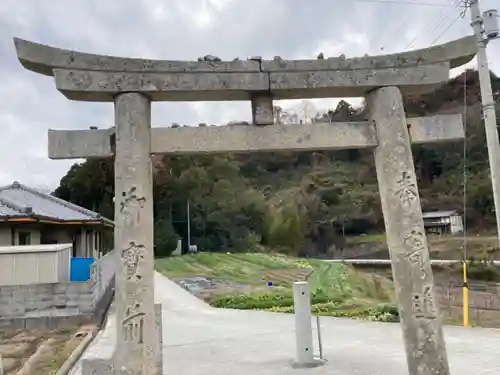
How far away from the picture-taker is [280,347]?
8906 millimetres

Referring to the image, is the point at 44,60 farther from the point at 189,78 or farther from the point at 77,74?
the point at 189,78

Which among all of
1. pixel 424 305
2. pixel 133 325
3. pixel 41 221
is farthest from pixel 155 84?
pixel 41 221

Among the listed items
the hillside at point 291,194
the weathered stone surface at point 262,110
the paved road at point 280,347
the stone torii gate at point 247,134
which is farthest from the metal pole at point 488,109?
the hillside at point 291,194

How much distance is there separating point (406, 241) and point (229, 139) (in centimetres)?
Result: 230

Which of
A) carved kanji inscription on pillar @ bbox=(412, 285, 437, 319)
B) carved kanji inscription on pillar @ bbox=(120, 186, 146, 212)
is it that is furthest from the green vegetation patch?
carved kanji inscription on pillar @ bbox=(120, 186, 146, 212)

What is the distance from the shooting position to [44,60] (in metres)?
4.94

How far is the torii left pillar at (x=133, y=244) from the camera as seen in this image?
4.78 metres

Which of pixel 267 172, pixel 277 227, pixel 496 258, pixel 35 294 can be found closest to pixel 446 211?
pixel 496 258

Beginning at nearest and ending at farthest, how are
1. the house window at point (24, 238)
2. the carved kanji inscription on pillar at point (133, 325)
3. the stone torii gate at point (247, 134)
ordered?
the carved kanji inscription on pillar at point (133, 325) < the stone torii gate at point (247, 134) < the house window at point (24, 238)

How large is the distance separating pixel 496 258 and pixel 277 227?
18.2 meters

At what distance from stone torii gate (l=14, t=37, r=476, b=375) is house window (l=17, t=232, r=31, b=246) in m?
12.3

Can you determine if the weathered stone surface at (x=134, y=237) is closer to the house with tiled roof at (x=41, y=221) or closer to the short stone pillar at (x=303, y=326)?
the short stone pillar at (x=303, y=326)

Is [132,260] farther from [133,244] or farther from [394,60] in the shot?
[394,60]

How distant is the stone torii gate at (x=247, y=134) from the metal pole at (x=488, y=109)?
328 centimetres
